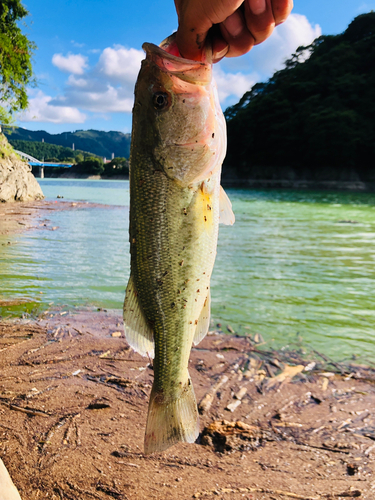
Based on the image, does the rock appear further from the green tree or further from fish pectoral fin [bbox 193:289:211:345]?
fish pectoral fin [bbox 193:289:211:345]

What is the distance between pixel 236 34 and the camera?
6.24 ft

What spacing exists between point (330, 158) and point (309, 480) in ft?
253

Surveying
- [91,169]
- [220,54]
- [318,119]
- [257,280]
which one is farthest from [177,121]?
[91,169]

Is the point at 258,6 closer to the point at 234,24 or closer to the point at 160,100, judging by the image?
the point at 234,24

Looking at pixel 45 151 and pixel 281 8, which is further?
pixel 45 151

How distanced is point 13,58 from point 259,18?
32.5 meters

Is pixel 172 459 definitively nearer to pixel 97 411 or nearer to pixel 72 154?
pixel 97 411

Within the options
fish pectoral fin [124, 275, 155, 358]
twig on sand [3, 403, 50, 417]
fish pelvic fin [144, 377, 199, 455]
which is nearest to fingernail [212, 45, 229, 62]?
fish pectoral fin [124, 275, 155, 358]

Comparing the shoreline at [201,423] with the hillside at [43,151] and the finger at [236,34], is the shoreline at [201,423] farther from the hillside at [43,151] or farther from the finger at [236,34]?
the hillside at [43,151]

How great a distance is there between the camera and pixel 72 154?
174 meters

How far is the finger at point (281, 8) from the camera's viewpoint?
1.81 m

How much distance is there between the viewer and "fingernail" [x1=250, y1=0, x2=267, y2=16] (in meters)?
1.78

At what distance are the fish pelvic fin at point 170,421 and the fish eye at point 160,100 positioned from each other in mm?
1572

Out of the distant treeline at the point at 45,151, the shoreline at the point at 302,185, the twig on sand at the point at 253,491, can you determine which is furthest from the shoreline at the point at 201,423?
the distant treeline at the point at 45,151
